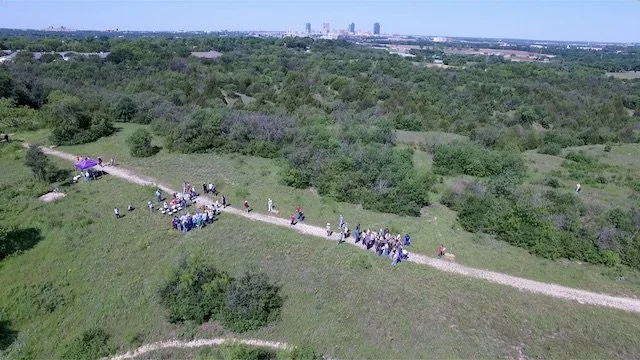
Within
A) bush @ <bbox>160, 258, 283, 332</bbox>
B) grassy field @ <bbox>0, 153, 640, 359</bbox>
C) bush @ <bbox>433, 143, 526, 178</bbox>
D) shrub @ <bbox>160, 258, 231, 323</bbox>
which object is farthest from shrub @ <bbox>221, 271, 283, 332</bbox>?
bush @ <bbox>433, 143, 526, 178</bbox>

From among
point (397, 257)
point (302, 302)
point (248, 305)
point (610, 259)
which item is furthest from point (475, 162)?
point (248, 305)

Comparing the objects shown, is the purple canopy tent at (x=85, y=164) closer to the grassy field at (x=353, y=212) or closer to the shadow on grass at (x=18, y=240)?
the grassy field at (x=353, y=212)

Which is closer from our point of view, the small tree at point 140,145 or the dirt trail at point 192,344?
the dirt trail at point 192,344

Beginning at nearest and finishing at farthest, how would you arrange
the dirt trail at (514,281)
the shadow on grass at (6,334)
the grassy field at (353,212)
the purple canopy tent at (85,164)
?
1. the shadow on grass at (6,334)
2. the dirt trail at (514,281)
3. the grassy field at (353,212)
4. the purple canopy tent at (85,164)

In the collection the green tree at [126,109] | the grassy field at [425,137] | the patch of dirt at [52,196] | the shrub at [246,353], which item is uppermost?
the green tree at [126,109]

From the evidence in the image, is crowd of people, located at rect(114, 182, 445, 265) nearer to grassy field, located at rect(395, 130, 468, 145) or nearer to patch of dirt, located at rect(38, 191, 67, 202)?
patch of dirt, located at rect(38, 191, 67, 202)

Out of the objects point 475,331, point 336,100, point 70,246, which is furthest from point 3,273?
point 336,100

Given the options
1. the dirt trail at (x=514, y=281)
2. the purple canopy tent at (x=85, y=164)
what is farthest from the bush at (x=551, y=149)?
the purple canopy tent at (x=85, y=164)

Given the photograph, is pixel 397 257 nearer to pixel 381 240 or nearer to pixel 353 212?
pixel 381 240
